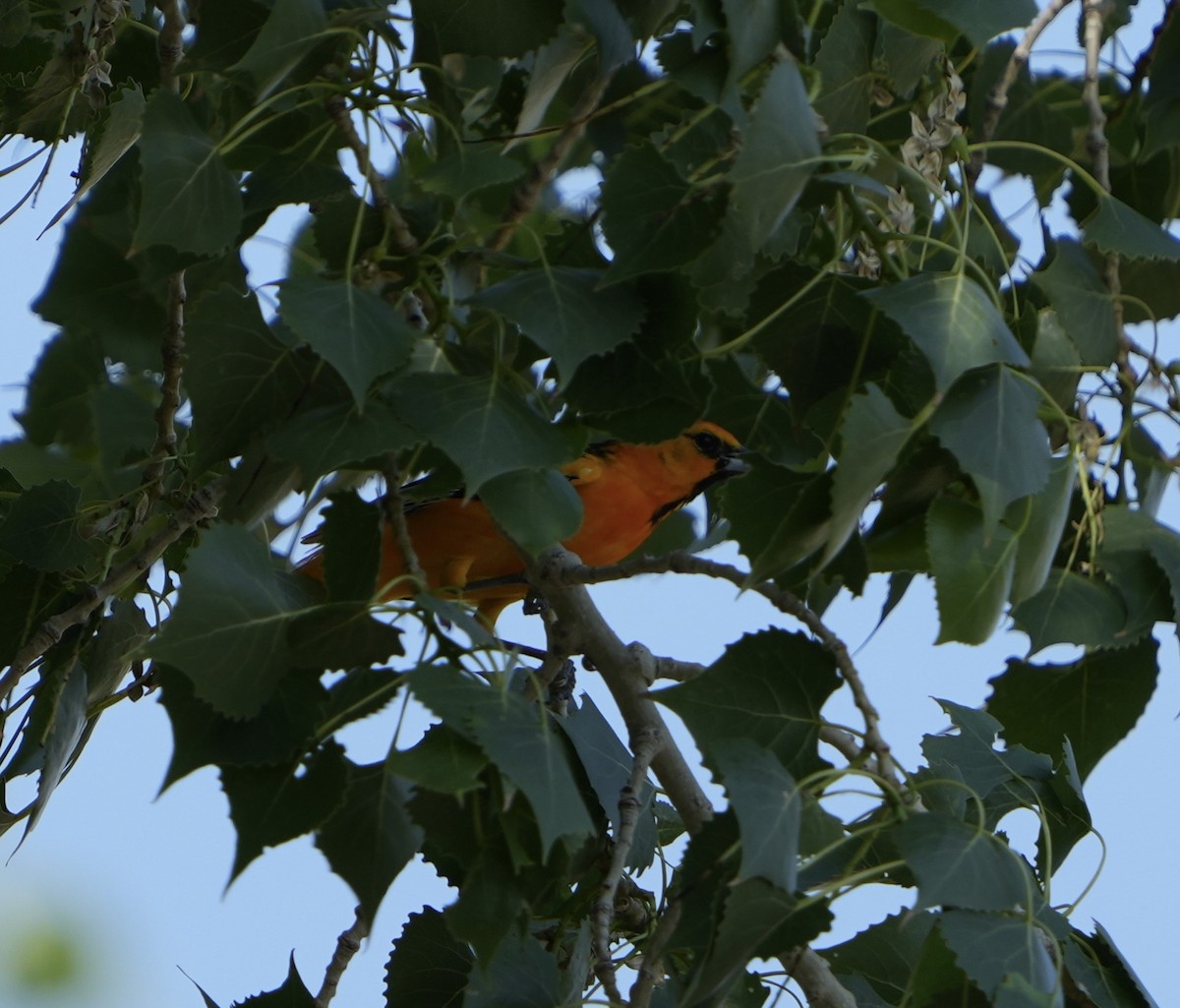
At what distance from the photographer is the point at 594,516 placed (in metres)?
3.16

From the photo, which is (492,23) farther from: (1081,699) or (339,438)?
(1081,699)

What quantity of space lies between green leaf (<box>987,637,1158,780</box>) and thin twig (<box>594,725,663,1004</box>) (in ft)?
1.31

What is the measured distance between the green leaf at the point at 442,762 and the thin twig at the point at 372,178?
549mm

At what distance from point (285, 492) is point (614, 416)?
0.42 m

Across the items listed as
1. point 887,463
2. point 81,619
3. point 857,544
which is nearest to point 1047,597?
point 857,544

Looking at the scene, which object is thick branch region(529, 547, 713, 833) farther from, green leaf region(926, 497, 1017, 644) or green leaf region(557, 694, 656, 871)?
green leaf region(926, 497, 1017, 644)

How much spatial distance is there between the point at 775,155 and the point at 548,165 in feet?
1.62

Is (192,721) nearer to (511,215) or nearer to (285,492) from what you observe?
(285,492)

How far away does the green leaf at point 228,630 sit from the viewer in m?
1.20

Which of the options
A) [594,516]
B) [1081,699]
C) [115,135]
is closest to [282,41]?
[115,135]

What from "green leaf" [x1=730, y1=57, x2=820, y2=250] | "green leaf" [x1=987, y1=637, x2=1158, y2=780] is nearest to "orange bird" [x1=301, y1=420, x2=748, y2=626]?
"green leaf" [x1=987, y1=637, x2=1158, y2=780]

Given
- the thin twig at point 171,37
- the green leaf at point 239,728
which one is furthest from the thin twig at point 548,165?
the green leaf at point 239,728

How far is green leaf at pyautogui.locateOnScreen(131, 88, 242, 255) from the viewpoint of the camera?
1.33 metres

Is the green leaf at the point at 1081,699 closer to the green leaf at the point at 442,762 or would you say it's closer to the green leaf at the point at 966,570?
the green leaf at the point at 966,570
